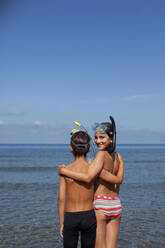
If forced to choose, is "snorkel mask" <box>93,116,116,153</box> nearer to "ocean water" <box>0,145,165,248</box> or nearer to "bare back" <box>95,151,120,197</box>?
"bare back" <box>95,151,120,197</box>

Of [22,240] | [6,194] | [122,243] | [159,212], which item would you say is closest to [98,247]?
[122,243]

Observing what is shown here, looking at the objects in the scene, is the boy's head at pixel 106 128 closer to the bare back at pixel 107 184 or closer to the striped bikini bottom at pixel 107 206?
the bare back at pixel 107 184

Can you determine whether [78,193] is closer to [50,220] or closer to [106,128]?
[106,128]

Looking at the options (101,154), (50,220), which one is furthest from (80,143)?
(50,220)

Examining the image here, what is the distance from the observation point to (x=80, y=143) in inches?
134

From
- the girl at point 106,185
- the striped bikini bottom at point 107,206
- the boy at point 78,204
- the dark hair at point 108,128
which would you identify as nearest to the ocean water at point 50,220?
the girl at point 106,185

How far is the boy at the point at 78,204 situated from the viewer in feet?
11.0

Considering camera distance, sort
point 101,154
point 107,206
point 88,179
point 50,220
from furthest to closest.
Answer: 1. point 50,220
2. point 107,206
3. point 101,154
4. point 88,179

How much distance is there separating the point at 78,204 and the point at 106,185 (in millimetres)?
514

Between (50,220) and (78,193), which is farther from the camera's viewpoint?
(50,220)

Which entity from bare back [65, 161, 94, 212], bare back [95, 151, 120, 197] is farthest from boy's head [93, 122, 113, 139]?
bare back [65, 161, 94, 212]

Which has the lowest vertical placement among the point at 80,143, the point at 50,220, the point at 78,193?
the point at 50,220

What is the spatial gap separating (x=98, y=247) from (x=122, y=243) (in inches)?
121

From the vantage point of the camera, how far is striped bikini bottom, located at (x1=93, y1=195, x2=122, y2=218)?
3576mm
